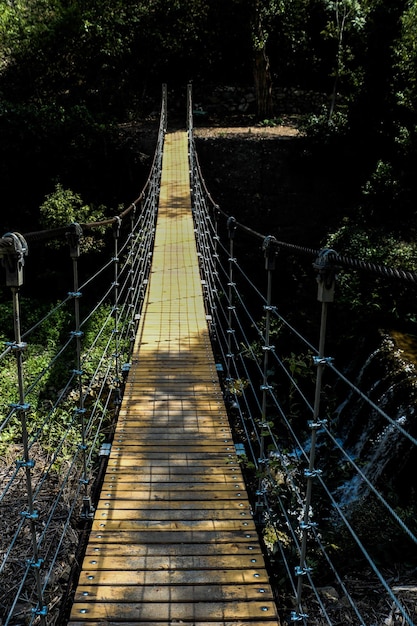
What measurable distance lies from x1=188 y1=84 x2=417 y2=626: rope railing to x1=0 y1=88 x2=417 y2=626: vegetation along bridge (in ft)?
0.04

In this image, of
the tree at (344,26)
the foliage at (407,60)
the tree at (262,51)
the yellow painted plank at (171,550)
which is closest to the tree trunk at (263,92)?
the tree at (262,51)

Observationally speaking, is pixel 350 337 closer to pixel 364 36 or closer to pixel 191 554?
pixel 191 554

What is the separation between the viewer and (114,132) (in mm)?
10055

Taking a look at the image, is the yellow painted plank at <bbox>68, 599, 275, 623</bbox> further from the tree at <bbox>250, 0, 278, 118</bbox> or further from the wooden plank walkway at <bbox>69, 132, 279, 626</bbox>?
the tree at <bbox>250, 0, 278, 118</bbox>

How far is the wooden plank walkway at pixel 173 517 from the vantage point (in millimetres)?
1868

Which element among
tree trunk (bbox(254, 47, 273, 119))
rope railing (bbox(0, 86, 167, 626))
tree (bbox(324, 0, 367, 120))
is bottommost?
rope railing (bbox(0, 86, 167, 626))

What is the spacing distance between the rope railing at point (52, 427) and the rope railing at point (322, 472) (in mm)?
676

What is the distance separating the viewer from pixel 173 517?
7.54 ft

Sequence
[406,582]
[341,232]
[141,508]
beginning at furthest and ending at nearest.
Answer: [341,232] → [406,582] → [141,508]

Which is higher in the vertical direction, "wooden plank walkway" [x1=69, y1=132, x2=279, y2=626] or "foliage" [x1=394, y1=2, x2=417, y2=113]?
"foliage" [x1=394, y1=2, x2=417, y2=113]

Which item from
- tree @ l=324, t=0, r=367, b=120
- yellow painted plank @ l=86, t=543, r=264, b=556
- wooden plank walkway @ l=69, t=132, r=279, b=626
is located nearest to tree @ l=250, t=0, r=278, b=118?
tree @ l=324, t=0, r=367, b=120

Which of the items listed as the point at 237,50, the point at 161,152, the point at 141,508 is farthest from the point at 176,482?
the point at 237,50

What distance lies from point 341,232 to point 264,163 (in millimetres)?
2784

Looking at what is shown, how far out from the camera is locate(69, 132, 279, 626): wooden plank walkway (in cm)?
187
